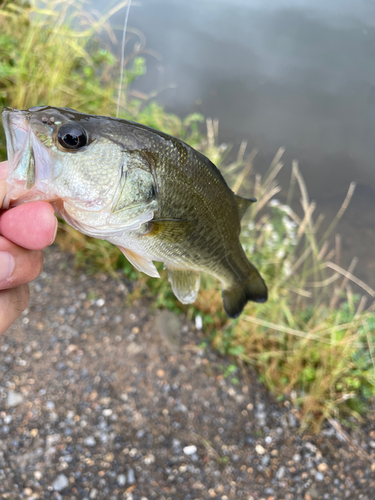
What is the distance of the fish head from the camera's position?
95cm

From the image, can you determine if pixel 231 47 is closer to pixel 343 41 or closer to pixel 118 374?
pixel 343 41

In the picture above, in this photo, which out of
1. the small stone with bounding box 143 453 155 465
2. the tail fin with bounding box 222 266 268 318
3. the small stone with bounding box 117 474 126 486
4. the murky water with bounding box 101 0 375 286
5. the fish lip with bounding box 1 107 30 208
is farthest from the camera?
the murky water with bounding box 101 0 375 286

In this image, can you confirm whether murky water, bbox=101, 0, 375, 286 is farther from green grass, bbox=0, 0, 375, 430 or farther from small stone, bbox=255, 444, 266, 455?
small stone, bbox=255, 444, 266, 455

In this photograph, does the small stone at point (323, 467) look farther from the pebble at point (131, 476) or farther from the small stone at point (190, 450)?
the pebble at point (131, 476)

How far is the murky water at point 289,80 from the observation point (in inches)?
209

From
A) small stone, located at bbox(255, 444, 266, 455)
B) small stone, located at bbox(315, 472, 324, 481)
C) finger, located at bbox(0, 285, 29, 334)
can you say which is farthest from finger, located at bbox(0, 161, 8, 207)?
small stone, located at bbox(315, 472, 324, 481)

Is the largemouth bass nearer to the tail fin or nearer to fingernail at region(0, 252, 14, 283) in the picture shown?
fingernail at region(0, 252, 14, 283)

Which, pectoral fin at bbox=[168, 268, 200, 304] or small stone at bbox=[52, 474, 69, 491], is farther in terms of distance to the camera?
small stone at bbox=[52, 474, 69, 491]

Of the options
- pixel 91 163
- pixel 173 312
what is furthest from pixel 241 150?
pixel 91 163

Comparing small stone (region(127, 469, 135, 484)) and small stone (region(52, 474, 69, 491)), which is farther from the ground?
small stone (region(127, 469, 135, 484))

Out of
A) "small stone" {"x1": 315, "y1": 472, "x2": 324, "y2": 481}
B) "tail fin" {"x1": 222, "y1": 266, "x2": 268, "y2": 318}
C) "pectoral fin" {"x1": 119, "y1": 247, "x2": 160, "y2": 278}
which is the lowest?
"small stone" {"x1": 315, "y1": 472, "x2": 324, "y2": 481}

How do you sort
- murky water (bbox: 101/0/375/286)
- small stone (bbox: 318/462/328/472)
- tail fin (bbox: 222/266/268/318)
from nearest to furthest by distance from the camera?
tail fin (bbox: 222/266/268/318), small stone (bbox: 318/462/328/472), murky water (bbox: 101/0/375/286)

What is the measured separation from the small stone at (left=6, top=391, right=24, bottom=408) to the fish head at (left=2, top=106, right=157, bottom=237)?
1879 millimetres

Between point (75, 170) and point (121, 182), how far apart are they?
5.5 inches
